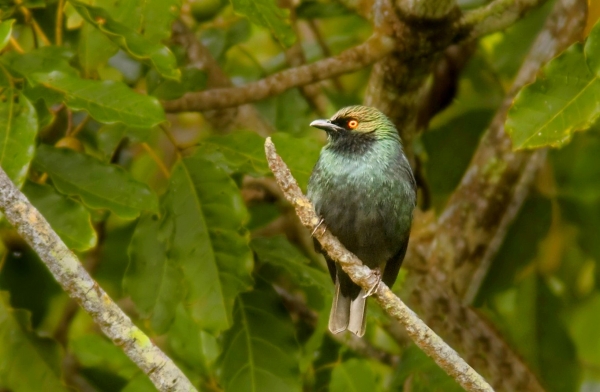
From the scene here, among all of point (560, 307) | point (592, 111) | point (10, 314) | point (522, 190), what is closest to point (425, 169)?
point (522, 190)

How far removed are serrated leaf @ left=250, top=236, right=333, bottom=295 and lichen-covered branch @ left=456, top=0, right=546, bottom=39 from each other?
4.45 ft

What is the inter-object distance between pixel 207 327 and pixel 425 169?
2.45 m

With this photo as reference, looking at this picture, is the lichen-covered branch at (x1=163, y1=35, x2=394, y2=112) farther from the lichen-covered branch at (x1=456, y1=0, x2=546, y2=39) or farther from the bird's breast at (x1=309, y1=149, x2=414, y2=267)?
the bird's breast at (x1=309, y1=149, x2=414, y2=267)

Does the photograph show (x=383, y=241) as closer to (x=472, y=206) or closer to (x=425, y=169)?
(x=472, y=206)

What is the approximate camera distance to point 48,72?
3643mm

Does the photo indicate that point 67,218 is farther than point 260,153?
No

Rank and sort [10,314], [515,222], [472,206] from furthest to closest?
[515,222], [472,206], [10,314]

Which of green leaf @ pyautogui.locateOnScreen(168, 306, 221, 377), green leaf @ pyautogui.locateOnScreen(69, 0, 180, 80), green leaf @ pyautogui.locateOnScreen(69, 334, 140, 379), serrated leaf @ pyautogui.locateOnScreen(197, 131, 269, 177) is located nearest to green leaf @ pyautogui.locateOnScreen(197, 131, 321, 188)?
serrated leaf @ pyautogui.locateOnScreen(197, 131, 269, 177)

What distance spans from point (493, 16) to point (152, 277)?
2108mm

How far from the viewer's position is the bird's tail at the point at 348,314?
4152 mm

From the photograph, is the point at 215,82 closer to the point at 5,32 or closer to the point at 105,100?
the point at 105,100

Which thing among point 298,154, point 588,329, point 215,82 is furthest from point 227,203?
point 588,329

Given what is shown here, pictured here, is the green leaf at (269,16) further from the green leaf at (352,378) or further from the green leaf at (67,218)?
the green leaf at (352,378)

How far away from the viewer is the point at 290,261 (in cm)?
427
